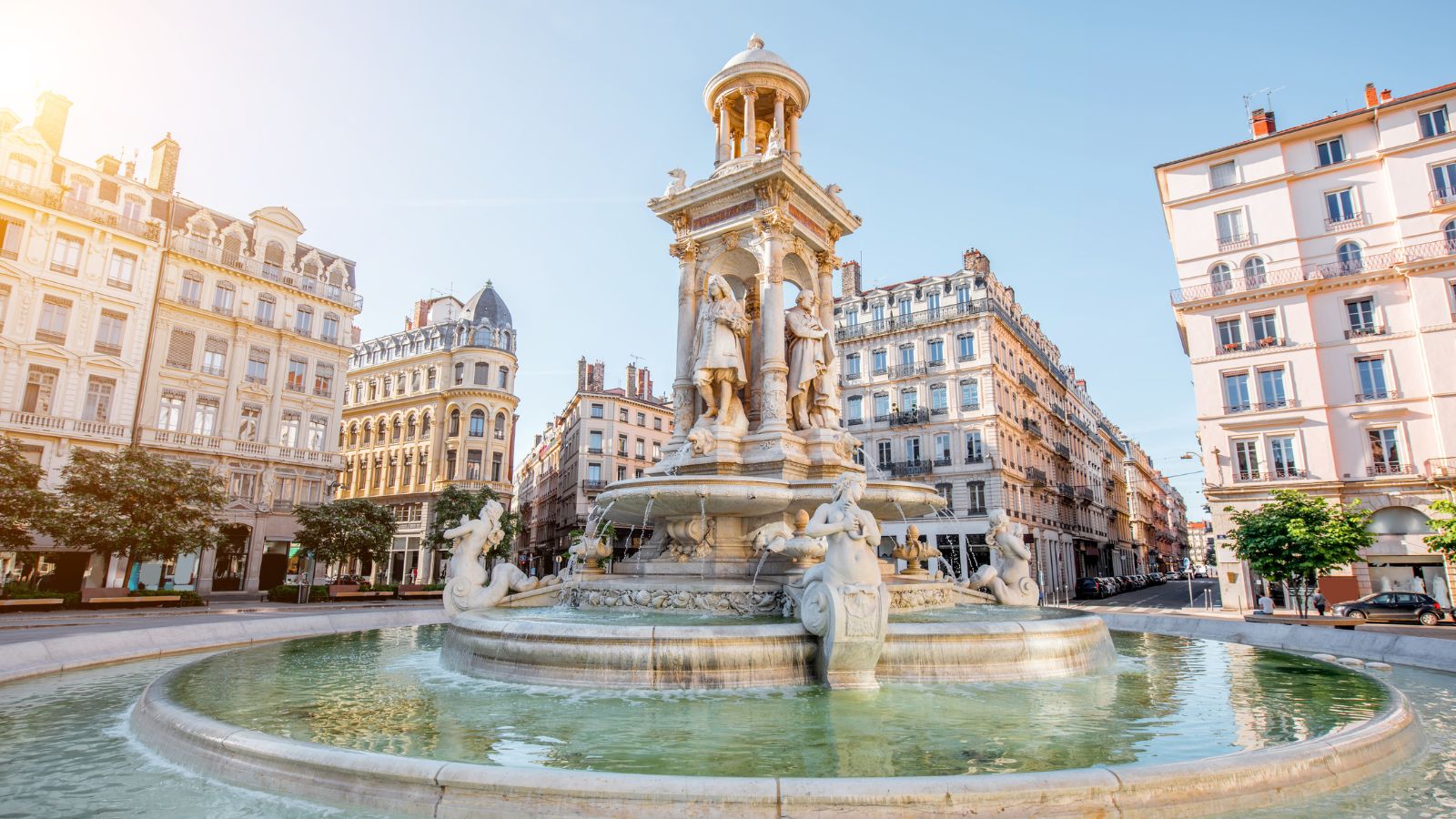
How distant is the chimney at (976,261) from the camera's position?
48966 mm

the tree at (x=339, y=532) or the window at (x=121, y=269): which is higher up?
the window at (x=121, y=269)

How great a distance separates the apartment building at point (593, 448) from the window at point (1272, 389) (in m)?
37.5

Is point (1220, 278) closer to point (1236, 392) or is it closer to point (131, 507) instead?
point (1236, 392)

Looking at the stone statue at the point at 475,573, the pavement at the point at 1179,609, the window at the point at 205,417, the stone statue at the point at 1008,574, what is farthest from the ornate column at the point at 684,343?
the window at the point at 205,417

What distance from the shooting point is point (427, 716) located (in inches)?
243

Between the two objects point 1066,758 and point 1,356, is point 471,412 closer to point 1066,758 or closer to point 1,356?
point 1,356

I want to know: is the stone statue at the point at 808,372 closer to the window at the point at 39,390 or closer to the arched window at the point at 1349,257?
the arched window at the point at 1349,257

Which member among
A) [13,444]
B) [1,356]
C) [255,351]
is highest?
[255,351]

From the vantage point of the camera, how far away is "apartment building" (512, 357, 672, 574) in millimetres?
62031

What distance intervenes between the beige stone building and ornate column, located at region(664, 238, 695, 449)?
41.8 meters

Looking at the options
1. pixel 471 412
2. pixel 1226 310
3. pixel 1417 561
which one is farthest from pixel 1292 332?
pixel 471 412

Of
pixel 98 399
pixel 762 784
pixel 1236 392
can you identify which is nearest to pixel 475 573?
pixel 762 784

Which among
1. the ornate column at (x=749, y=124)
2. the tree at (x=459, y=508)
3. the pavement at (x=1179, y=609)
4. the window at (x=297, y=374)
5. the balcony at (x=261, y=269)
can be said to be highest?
the balcony at (x=261, y=269)

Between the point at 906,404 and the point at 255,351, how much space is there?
3926 cm
